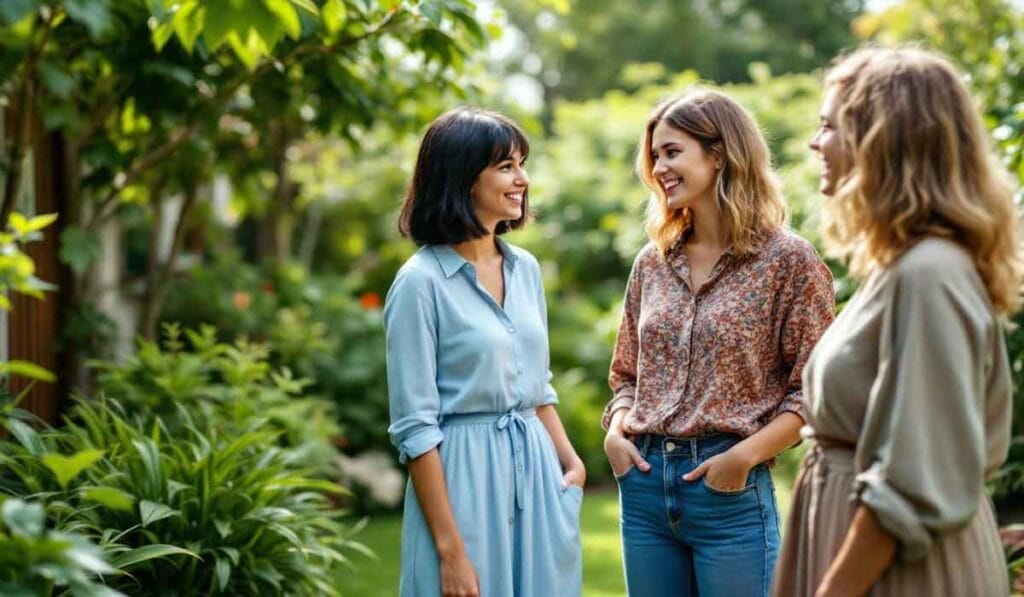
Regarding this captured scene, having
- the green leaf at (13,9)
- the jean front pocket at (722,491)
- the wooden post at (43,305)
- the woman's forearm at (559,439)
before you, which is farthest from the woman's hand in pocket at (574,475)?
the wooden post at (43,305)

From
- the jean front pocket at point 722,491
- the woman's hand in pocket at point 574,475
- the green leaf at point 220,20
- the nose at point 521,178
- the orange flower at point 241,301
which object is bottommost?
the jean front pocket at point 722,491

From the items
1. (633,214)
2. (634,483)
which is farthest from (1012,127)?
(633,214)

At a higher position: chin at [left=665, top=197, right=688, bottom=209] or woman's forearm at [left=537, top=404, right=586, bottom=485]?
chin at [left=665, top=197, right=688, bottom=209]

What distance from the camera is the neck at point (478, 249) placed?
3.15 m

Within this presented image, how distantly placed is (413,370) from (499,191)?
21.3 inches

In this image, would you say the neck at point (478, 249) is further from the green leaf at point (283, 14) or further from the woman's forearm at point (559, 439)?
the green leaf at point (283, 14)

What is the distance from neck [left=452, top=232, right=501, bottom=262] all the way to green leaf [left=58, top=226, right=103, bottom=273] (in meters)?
3.41

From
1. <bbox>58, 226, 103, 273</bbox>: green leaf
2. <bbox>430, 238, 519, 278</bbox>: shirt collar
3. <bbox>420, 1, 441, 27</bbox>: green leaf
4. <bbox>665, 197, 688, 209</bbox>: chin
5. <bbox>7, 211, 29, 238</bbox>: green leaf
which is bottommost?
<bbox>430, 238, 519, 278</bbox>: shirt collar

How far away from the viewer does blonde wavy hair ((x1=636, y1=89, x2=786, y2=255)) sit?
120 inches

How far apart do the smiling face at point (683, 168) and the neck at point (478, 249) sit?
19.5 inches

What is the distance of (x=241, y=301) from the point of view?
29.5 ft

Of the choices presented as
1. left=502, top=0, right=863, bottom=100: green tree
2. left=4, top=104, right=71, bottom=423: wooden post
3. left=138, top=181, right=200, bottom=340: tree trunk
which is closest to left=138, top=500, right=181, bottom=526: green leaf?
left=4, top=104, right=71, bottom=423: wooden post

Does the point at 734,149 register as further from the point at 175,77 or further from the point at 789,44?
the point at 789,44

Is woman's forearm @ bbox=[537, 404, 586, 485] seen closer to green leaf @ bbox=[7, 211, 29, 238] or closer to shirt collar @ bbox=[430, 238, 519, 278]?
shirt collar @ bbox=[430, 238, 519, 278]
